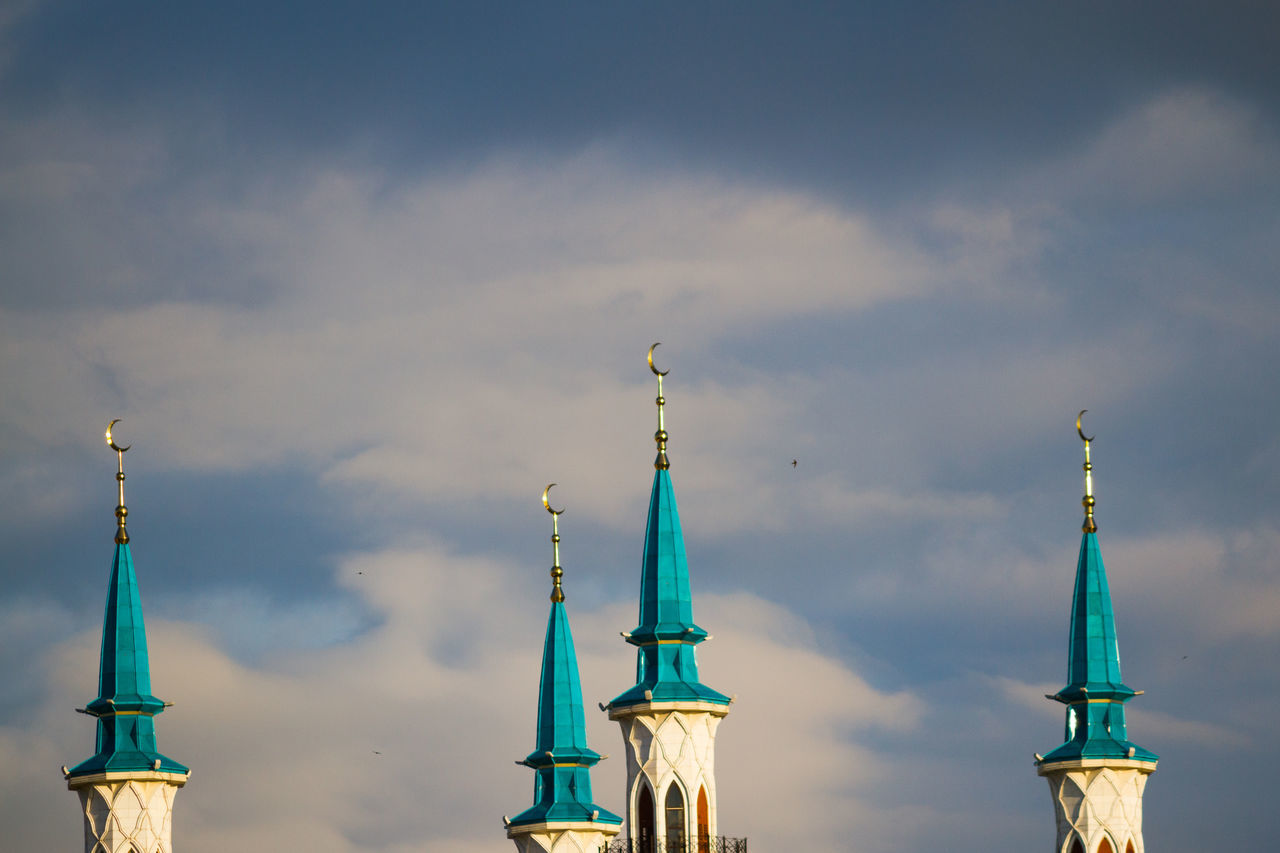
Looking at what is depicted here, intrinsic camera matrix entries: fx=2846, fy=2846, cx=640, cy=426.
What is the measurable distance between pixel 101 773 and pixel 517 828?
13.2 m

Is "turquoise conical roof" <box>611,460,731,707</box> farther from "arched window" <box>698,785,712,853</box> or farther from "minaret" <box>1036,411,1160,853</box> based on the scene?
"minaret" <box>1036,411,1160,853</box>

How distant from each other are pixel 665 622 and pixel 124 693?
18914mm

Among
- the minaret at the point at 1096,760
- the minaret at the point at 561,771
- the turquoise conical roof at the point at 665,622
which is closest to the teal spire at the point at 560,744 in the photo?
the minaret at the point at 561,771

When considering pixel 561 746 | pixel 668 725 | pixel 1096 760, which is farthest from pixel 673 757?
pixel 1096 760

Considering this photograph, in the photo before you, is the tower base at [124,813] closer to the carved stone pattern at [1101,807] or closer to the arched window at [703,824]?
the arched window at [703,824]

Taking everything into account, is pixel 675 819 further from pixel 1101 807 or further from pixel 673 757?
pixel 1101 807

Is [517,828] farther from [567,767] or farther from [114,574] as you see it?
[114,574]

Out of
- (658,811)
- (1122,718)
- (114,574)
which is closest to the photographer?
(658,811)

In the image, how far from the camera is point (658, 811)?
8138 cm

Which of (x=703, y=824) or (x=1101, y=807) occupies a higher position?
(x=1101, y=807)

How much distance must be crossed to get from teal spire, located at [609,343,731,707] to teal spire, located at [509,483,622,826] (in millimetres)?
5888

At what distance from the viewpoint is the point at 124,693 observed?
91.1 meters

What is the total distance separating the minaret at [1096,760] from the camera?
8562 centimetres

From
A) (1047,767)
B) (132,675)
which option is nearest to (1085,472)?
(1047,767)
